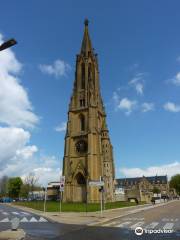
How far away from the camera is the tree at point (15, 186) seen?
109 meters

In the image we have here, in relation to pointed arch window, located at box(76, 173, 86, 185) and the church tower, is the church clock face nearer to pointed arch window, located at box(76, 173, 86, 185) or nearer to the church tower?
the church tower

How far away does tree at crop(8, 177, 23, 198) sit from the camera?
10875 cm

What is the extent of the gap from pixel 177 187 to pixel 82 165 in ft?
326

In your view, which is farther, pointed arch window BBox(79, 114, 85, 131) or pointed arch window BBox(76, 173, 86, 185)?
pointed arch window BBox(79, 114, 85, 131)

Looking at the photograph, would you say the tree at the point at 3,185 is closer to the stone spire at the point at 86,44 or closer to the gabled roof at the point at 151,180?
the stone spire at the point at 86,44

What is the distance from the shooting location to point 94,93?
7294cm

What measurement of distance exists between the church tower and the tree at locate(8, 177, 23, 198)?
1844 inches

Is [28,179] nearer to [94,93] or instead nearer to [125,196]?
[125,196]

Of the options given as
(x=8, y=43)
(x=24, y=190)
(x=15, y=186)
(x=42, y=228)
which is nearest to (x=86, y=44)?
(x=24, y=190)

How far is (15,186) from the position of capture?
109 m

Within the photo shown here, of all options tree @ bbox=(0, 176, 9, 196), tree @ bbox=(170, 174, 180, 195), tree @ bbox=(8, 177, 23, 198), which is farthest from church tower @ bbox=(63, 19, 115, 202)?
tree @ bbox=(170, 174, 180, 195)

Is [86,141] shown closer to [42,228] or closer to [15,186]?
[42,228]

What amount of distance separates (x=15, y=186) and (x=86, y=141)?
55.5 metres

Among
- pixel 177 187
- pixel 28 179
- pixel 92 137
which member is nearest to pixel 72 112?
pixel 92 137
